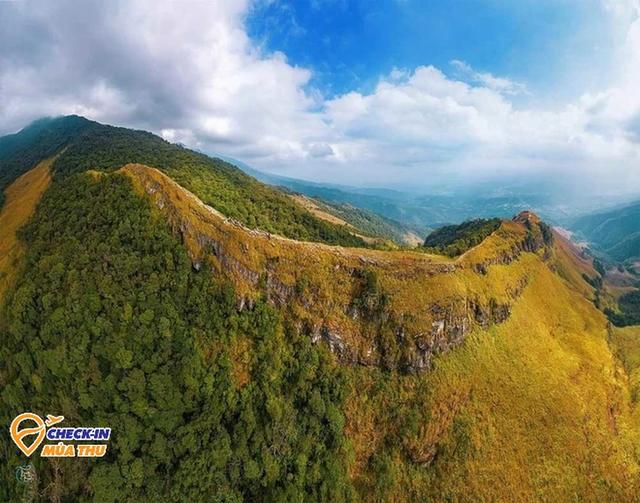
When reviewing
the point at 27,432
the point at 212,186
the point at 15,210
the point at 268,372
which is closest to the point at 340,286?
the point at 268,372

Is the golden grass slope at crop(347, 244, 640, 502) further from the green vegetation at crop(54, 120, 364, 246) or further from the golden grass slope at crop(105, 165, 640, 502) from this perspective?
the green vegetation at crop(54, 120, 364, 246)

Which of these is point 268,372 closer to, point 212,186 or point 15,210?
→ point 212,186

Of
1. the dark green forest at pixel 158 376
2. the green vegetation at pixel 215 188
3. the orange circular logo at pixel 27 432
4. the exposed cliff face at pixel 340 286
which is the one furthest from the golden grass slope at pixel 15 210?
the exposed cliff face at pixel 340 286

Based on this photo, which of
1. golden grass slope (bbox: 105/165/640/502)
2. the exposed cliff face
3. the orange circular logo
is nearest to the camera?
the orange circular logo

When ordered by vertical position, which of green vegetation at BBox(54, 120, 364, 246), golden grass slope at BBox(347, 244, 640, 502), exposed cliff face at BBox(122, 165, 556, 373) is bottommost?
golden grass slope at BBox(347, 244, 640, 502)

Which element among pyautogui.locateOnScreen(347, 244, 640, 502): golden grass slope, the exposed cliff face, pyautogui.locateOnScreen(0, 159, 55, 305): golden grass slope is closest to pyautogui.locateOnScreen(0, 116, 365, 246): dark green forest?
pyautogui.locateOnScreen(0, 159, 55, 305): golden grass slope
